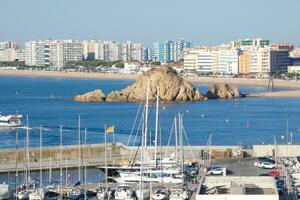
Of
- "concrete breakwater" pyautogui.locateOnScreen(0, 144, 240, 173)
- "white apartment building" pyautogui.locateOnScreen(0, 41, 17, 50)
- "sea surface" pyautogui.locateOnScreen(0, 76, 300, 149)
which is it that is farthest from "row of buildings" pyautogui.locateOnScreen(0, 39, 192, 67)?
"concrete breakwater" pyautogui.locateOnScreen(0, 144, 240, 173)

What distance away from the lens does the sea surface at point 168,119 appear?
1543 inches

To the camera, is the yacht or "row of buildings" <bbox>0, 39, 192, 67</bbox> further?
"row of buildings" <bbox>0, 39, 192, 67</bbox>

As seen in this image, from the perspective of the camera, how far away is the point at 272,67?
113750 millimetres

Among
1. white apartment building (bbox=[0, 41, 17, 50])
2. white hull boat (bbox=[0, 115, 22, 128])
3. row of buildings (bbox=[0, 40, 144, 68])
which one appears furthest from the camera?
white apartment building (bbox=[0, 41, 17, 50])

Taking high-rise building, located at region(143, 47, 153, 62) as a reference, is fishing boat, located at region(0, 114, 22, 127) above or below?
below

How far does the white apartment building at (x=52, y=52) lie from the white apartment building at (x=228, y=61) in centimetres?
3532

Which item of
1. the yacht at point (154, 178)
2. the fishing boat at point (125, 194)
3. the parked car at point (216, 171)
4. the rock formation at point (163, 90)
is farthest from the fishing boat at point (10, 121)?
the fishing boat at point (125, 194)

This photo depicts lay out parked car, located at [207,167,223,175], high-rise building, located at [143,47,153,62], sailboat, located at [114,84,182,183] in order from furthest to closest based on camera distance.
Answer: high-rise building, located at [143,47,153,62], sailboat, located at [114,84,182,183], parked car, located at [207,167,223,175]

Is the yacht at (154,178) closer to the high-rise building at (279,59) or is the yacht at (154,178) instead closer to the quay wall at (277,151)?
the quay wall at (277,151)

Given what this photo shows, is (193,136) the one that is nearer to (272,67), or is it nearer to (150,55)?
(272,67)

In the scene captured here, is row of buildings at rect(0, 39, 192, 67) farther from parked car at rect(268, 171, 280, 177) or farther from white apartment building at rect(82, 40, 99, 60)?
parked car at rect(268, 171, 280, 177)

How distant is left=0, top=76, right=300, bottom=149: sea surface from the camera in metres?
39.2

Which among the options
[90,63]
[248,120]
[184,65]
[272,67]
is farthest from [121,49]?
[248,120]

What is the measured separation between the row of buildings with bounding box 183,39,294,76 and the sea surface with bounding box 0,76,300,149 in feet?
134
